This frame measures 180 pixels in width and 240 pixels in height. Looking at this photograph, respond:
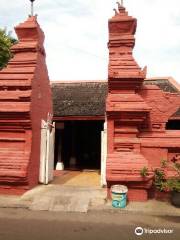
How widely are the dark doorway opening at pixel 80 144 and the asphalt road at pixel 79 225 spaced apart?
8544 millimetres

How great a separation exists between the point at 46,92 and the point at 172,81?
24.2 ft

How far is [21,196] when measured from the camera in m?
8.78

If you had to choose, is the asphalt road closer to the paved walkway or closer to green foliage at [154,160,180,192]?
the paved walkway

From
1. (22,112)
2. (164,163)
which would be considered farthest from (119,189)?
(22,112)

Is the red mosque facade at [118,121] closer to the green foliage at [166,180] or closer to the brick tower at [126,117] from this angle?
the brick tower at [126,117]

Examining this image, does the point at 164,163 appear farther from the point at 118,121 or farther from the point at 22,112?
the point at 22,112

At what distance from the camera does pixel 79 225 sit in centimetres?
676

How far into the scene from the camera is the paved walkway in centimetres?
773

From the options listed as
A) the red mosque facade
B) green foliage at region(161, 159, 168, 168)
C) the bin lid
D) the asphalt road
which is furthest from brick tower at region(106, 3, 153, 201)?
the asphalt road

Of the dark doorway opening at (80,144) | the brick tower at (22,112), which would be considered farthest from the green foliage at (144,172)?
the dark doorway opening at (80,144)

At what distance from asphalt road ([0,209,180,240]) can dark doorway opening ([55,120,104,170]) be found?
8.54m

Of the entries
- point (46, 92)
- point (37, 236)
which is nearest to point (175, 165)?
point (37, 236)

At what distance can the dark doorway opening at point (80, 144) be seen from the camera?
53.5ft

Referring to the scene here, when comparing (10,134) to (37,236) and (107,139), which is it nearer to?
(107,139)
